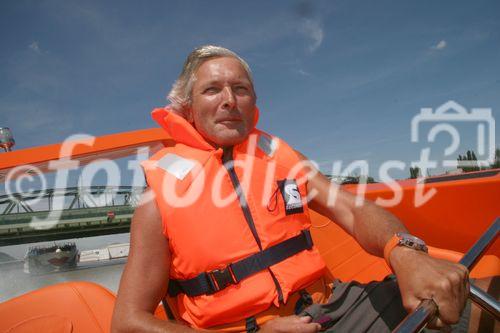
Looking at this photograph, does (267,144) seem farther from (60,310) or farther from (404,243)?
(60,310)

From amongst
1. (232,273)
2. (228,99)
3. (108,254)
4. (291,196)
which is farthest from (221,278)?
(108,254)

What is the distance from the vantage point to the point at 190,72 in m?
1.55

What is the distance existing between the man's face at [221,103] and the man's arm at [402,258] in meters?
0.38

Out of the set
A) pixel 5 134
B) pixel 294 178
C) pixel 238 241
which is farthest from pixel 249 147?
pixel 5 134

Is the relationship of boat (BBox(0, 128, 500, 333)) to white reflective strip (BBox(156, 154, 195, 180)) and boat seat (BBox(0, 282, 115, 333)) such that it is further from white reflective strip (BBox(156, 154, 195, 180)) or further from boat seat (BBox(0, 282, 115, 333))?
white reflective strip (BBox(156, 154, 195, 180))

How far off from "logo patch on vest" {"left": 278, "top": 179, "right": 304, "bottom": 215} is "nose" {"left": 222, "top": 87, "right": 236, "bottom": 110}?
1.22 feet

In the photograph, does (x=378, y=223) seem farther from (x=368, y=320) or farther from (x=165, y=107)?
(x=165, y=107)

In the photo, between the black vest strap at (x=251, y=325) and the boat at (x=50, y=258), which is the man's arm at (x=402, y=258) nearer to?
Answer: the black vest strap at (x=251, y=325)

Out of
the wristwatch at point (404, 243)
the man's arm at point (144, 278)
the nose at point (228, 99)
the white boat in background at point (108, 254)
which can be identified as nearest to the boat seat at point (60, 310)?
the man's arm at point (144, 278)

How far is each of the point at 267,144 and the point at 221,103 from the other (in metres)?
0.36

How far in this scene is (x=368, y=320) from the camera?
47.4 inches

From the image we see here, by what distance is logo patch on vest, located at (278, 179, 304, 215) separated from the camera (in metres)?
1.41

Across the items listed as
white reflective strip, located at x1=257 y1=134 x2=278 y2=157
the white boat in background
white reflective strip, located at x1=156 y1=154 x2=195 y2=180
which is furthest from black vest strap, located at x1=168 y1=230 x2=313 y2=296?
the white boat in background

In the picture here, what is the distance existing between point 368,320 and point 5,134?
2.26 meters
